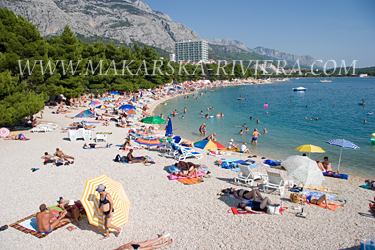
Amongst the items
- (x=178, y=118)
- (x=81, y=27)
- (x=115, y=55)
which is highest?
(x=81, y=27)

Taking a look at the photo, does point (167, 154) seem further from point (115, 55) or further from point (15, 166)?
point (115, 55)

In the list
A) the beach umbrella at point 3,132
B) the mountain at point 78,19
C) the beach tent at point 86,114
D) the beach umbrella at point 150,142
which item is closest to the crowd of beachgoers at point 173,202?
→ the beach umbrella at point 150,142

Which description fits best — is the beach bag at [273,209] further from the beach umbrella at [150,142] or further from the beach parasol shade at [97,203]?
the beach umbrella at [150,142]

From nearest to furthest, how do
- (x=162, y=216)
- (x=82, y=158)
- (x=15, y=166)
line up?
(x=162, y=216)
(x=15, y=166)
(x=82, y=158)

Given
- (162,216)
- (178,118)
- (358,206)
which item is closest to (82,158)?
(162,216)

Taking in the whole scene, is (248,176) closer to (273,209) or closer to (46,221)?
(273,209)

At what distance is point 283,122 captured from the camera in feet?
102

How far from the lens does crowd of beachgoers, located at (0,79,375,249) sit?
734 centimetres

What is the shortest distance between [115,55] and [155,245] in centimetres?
4216

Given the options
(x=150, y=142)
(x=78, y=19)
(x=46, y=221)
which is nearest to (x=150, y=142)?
(x=150, y=142)

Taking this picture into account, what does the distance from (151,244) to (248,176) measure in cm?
547

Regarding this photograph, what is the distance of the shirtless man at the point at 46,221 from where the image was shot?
740 centimetres

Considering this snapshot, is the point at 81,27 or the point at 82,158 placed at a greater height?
the point at 81,27

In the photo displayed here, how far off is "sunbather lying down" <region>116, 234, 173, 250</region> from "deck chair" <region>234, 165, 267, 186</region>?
15.9ft
